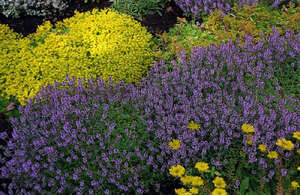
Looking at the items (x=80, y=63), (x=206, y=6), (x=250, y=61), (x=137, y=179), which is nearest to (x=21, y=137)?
(x=137, y=179)

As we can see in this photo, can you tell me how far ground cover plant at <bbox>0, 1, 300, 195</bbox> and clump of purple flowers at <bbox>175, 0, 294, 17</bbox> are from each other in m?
1.75

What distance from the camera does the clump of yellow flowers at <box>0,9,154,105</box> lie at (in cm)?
430

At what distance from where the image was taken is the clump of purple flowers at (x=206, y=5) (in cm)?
534

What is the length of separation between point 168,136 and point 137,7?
3458mm

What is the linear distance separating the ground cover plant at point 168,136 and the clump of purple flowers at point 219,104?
1 cm

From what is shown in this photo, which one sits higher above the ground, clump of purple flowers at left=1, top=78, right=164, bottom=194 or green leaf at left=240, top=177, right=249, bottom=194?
clump of purple flowers at left=1, top=78, right=164, bottom=194

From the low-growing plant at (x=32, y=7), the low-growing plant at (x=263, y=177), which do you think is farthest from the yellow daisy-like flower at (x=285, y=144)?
the low-growing plant at (x=32, y=7)

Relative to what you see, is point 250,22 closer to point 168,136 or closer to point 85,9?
point 168,136

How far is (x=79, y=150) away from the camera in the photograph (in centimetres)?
300

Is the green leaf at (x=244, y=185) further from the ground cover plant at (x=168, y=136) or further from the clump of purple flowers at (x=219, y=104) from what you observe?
the clump of purple flowers at (x=219, y=104)

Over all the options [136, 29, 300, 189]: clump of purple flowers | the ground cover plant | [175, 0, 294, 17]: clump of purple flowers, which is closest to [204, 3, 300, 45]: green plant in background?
[175, 0, 294, 17]: clump of purple flowers

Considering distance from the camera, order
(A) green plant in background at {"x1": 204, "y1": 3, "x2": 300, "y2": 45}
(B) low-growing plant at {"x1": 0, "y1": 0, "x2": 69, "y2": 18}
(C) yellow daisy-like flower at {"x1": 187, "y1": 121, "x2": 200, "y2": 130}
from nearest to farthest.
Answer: (C) yellow daisy-like flower at {"x1": 187, "y1": 121, "x2": 200, "y2": 130}, (A) green plant in background at {"x1": 204, "y1": 3, "x2": 300, "y2": 45}, (B) low-growing plant at {"x1": 0, "y1": 0, "x2": 69, "y2": 18}

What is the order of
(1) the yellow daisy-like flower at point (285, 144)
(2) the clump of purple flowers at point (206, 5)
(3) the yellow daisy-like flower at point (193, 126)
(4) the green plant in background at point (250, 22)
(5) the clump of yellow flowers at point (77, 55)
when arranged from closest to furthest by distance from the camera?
(1) the yellow daisy-like flower at point (285, 144), (3) the yellow daisy-like flower at point (193, 126), (5) the clump of yellow flowers at point (77, 55), (4) the green plant in background at point (250, 22), (2) the clump of purple flowers at point (206, 5)

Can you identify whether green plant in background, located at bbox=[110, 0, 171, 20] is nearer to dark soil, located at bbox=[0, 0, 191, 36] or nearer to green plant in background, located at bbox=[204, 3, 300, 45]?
dark soil, located at bbox=[0, 0, 191, 36]
